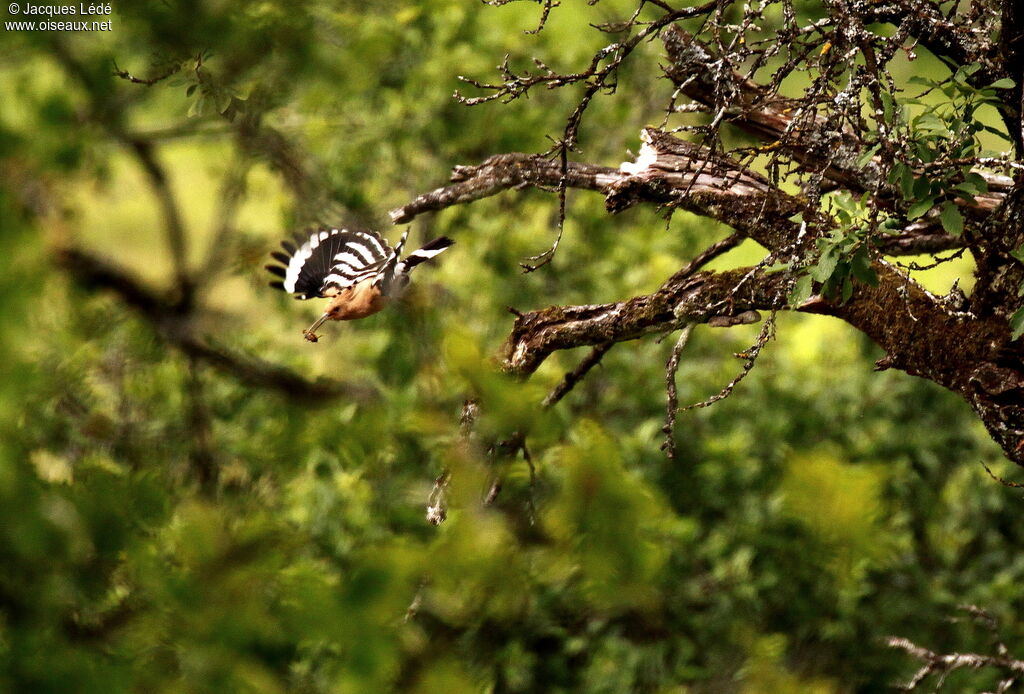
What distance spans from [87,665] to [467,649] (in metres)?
2.74

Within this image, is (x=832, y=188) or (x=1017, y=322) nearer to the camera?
(x=1017, y=322)

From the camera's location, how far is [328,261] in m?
2.46

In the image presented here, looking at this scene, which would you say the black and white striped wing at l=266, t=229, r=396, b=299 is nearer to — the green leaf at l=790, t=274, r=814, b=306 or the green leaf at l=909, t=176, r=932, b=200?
the green leaf at l=790, t=274, r=814, b=306

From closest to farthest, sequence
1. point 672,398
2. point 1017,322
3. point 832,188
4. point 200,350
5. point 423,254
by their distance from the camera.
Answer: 1. point 200,350
2. point 1017,322
3. point 423,254
4. point 672,398
5. point 832,188

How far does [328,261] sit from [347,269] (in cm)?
6

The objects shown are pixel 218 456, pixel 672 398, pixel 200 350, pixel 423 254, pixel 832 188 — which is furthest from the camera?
pixel 832 188

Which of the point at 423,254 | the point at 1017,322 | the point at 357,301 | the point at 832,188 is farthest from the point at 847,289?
the point at 357,301

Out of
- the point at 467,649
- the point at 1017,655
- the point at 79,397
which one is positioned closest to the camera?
the point at 79,397

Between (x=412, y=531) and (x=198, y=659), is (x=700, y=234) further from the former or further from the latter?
(x=198, y=659)

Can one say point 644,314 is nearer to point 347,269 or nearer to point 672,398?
point 672,398

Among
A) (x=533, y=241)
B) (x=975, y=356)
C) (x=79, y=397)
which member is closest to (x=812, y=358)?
(x=533, y=241)

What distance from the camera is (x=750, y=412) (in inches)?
195

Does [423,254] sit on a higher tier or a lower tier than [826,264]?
higher

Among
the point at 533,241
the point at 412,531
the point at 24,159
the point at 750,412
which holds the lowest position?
the point at 24,159
